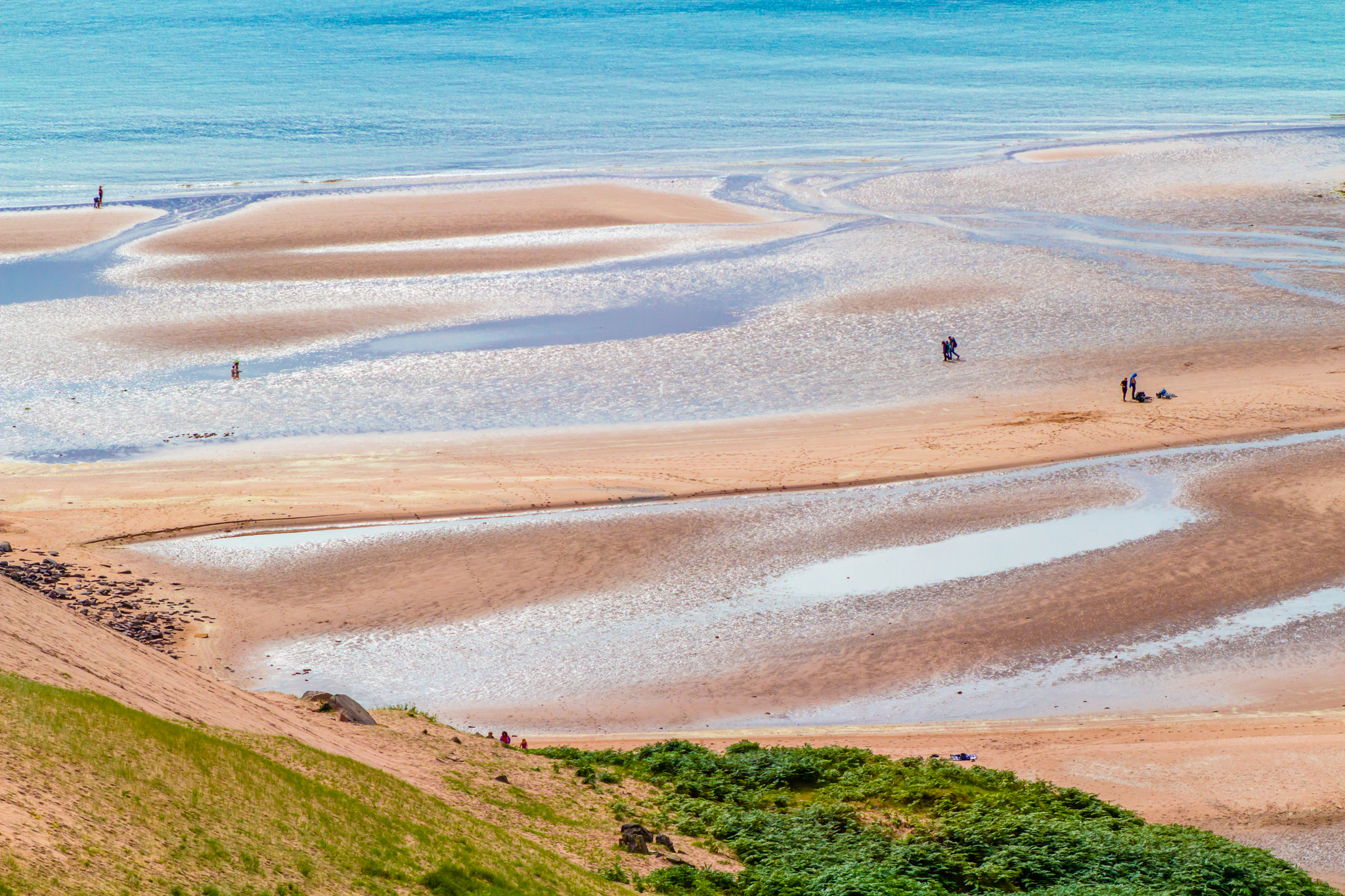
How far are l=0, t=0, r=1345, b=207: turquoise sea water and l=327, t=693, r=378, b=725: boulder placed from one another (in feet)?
172

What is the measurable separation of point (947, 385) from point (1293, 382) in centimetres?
946

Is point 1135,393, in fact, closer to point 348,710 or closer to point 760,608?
point 760,608

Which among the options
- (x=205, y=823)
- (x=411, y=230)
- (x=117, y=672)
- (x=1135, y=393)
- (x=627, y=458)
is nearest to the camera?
(x=205, y=823)

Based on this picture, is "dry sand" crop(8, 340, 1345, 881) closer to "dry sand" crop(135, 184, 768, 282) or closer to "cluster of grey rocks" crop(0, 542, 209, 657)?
"cluster of grey rocks" crop(0, 542, 209, 657)

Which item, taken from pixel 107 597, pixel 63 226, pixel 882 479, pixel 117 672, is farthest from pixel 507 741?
pixel 63 226

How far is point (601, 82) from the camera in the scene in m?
107

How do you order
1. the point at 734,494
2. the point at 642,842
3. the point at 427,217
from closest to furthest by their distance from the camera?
the point at 642,842
the point at 734,494
the point at 427,217

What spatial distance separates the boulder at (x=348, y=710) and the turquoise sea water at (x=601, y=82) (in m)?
52.4

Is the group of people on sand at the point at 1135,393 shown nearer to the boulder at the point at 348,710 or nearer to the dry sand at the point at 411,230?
the dry sand at the point at 411,230

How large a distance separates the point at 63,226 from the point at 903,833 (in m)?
50.6

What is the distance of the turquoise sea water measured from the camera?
7231cm

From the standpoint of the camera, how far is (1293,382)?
31.5 m

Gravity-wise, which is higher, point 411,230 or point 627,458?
point 411,230

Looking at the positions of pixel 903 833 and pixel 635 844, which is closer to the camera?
pixel 635 844
